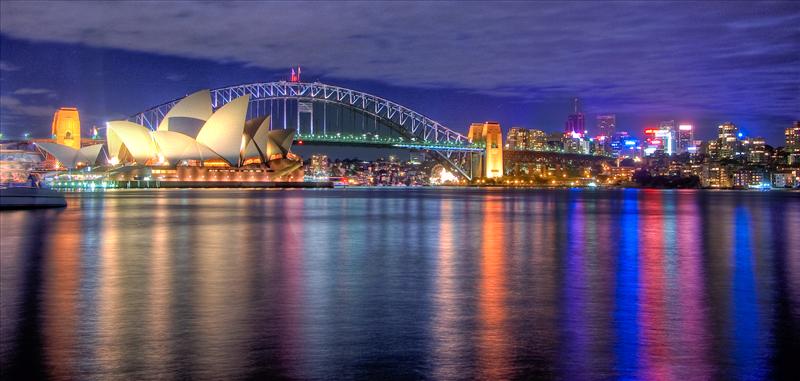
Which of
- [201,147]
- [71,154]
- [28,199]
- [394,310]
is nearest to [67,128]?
[71,154]

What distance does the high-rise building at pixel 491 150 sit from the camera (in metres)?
114

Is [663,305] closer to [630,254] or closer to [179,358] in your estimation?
[179,358]

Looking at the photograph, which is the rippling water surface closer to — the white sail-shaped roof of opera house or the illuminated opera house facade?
the white sail-shaped roof of opera house

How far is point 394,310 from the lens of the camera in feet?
26.8

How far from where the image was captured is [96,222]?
24031 mm

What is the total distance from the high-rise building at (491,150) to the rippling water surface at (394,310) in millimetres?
96481

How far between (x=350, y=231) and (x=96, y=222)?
28.3 feet

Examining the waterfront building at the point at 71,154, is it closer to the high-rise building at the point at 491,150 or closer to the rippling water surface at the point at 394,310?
the high-rise building at the point at 491,150

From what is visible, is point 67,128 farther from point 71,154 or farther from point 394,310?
point 394,310

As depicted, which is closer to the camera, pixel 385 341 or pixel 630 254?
pixel 385 341

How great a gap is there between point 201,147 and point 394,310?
3025 inches

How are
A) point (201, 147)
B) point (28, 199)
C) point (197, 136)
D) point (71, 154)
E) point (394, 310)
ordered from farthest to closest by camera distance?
1. point (71, 154)
2. point (201, 147)
3. point (197, 136)
4. point (28, 199)
5. point (394, 310)

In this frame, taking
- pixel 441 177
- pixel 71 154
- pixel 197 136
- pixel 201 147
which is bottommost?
pixel 441 177

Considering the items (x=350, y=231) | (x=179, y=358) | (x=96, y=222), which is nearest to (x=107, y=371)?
(x=179, y=358)
